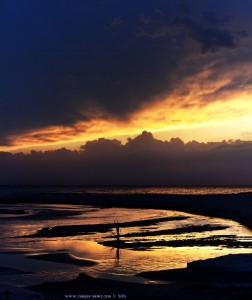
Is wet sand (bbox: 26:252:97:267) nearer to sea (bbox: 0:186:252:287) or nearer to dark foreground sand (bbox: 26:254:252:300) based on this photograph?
sea (bbox: 0:186:252:287)

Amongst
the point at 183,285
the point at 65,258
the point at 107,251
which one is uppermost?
the point at 107,251

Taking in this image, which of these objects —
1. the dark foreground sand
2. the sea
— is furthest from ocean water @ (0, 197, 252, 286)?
the dark foreground sand

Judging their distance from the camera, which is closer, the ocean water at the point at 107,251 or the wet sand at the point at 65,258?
the ocean water at the point at 107,251

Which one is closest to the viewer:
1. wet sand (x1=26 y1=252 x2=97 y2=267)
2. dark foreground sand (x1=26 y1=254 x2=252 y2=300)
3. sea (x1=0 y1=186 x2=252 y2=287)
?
dark foreground sand (x1=26 y1=254 x2=252 y2=300)

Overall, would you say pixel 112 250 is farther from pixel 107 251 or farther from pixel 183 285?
pixel 183 285

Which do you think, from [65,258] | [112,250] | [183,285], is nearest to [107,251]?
[112,250]

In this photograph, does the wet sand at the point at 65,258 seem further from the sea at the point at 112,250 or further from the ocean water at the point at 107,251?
the ocean water at the point at 107,251

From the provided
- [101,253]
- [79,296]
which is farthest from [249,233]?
[79,296]

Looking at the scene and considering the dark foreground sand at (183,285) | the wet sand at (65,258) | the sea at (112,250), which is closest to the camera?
the dark foreground sand at (183,285)

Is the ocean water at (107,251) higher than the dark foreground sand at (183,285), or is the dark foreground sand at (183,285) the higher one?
the ocean water at (107,251)

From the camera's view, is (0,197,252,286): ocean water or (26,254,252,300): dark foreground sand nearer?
(26,254,252,300): dark foreground sand

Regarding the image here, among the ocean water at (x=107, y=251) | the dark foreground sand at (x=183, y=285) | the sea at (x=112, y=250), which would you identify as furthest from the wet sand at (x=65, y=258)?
the dark foreground sand at (x=183, y=285)

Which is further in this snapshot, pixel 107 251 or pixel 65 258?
pixel 107 251

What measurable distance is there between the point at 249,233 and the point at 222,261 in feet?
48.3
